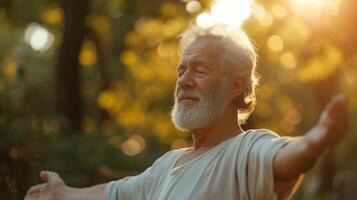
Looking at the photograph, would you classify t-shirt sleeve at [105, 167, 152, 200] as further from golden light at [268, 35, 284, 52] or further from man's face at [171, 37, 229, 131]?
golden light at [268, 35, 284, 52]

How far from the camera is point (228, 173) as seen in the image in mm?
4066

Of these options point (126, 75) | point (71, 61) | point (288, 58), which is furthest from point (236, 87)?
point (126, 75)

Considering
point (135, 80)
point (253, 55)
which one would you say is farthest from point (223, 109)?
point (135, 80)

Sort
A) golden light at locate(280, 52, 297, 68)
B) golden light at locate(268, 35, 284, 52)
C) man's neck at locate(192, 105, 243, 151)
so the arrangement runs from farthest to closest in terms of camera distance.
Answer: golden light at locate(280, 52, 297, 68) < golden light at locate(268, 35, 284, 52) < man's neck at locate(192, 105, 243, 151)

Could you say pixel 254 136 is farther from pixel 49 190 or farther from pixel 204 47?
pixel 49 190

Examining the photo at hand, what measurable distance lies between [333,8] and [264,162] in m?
13.3

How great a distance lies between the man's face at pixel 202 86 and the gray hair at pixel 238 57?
34 mm

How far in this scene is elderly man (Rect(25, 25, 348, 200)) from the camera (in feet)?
12.7

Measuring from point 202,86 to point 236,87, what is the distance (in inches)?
5.9

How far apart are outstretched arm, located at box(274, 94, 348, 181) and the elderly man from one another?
6 cm

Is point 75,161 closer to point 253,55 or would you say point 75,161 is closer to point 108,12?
point 108,12

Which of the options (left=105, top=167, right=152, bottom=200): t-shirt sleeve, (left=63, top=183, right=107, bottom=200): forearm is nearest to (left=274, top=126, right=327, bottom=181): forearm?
(left=105, top=167, right=152, bottom=200): t-shirt sleeve

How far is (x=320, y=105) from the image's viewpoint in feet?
66.2

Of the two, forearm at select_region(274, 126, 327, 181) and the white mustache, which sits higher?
the white mustache
